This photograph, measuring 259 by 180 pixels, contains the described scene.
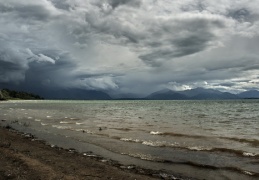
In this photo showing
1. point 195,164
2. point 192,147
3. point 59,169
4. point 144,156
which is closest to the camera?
point 59,169

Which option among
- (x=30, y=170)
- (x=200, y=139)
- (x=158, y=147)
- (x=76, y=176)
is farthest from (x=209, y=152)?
(x=30, y=170)

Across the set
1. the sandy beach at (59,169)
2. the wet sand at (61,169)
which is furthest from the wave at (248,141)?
the sandy beach at (59,169)

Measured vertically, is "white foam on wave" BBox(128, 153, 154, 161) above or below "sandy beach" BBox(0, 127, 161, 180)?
below

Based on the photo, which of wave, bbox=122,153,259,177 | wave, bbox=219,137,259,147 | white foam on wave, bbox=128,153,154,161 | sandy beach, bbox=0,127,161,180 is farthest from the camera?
wave, bbox=219,137,259,147

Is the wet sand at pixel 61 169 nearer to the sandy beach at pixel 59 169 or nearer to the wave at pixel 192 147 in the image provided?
the sandy beach at pixel 59 169

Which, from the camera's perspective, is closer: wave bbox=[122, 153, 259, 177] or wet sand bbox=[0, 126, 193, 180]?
wet sand bbox=[0, 126, 193, 180]

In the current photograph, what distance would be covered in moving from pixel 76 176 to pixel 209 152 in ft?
37.7

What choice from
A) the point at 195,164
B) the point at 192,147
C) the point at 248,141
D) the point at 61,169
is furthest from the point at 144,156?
the point at 248,141

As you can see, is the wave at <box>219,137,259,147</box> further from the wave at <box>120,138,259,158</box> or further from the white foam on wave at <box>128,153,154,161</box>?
the white foam on wave at <box>128,153,154,161</box>

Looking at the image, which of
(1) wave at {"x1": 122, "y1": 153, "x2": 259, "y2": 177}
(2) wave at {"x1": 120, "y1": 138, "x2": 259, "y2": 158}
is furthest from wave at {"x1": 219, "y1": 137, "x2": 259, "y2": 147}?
(1) wave at {"x1": 122, "y1": 153, "x2": 259, "y2": 177}

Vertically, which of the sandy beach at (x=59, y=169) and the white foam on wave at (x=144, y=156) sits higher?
the sandy beach at (x=59, y=169)

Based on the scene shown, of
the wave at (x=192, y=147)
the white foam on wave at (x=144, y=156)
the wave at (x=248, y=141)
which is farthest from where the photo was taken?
the wave at (x=248, y=141)

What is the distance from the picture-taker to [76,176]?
13164 mm

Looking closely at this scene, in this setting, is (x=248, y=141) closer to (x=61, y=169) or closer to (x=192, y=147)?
(x=192, y=147)
